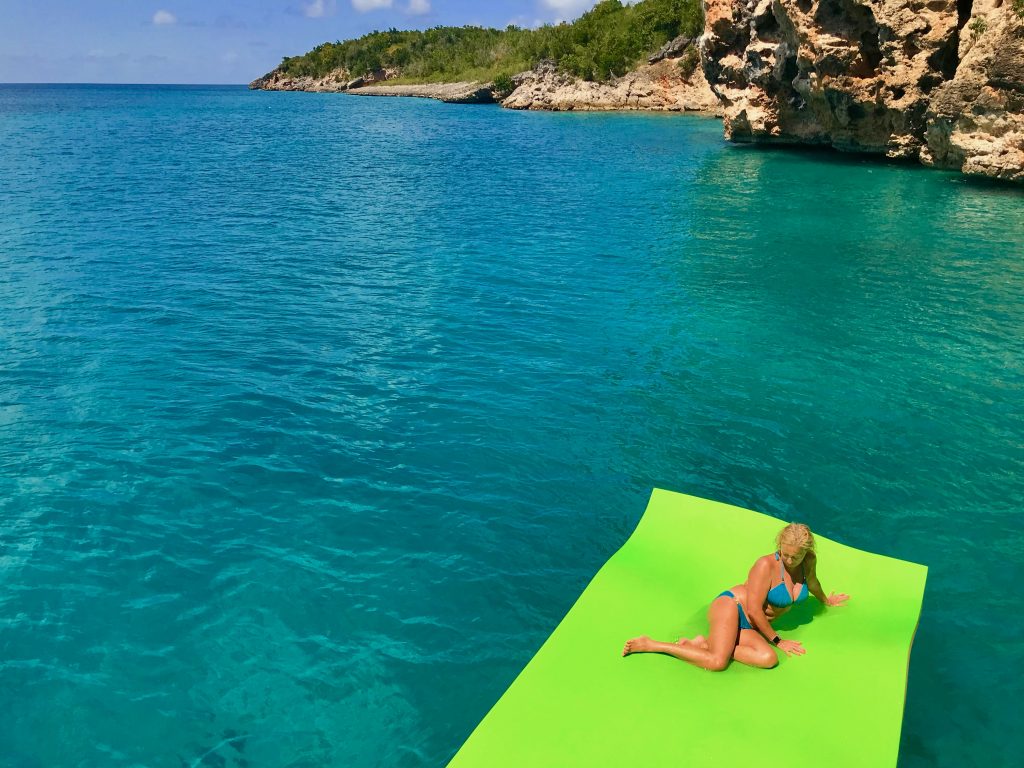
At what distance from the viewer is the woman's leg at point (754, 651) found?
6.50 metres

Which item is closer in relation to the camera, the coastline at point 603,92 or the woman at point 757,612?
the woman at point 757,612

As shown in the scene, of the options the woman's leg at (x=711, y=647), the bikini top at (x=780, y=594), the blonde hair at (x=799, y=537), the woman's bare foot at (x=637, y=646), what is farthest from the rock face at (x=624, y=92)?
the woman's bare foot at (x=637, y=646)

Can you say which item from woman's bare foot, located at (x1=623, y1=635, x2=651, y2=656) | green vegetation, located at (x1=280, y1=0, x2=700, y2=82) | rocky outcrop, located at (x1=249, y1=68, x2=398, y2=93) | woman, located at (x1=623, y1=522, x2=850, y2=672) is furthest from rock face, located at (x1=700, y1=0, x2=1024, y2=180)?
rocky outcrop, located at (x1=249, y1=68, x2=398, y2=93)

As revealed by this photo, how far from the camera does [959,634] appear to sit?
7.74 m

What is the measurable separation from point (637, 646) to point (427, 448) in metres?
5.51

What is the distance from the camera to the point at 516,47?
115m

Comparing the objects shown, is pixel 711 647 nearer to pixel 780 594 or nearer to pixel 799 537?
pixel 780 594

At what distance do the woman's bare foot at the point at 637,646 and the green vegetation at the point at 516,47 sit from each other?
8324cm

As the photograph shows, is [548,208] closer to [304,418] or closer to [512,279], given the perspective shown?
[512,279]

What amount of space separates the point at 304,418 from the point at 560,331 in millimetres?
6069

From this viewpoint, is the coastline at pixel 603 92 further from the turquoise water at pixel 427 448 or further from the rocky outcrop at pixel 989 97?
the turquoise water at pixel 427 448

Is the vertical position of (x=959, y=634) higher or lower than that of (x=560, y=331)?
lower

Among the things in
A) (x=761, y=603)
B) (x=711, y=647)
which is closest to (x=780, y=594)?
(x=761, y=603)

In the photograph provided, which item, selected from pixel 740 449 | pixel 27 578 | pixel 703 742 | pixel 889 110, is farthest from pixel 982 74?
pixel 27 578
